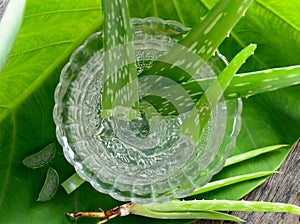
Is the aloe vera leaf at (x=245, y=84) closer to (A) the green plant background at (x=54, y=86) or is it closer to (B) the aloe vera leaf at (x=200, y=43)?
(B) the aloe vera leaf at (x=200, y=43)

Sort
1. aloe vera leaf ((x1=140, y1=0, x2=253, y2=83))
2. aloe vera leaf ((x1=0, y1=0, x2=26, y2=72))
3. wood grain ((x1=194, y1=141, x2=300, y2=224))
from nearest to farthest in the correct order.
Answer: aloe vera leaf ((x1=0, y1=0, x2=26, y2=72)) → aloe vera leaf ((x1=140, y1=0, x2=253, y2=83)) → wood grain ((x1=194, y1=141, x2=300, y2=224))

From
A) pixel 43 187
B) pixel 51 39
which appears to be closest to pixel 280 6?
pixel 51 39

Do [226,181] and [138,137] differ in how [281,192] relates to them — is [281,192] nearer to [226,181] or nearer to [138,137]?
[226,181]

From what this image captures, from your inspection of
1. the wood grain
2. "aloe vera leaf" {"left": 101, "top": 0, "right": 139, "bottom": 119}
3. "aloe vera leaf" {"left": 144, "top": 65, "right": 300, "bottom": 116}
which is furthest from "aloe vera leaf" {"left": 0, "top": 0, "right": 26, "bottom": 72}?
the wood grain

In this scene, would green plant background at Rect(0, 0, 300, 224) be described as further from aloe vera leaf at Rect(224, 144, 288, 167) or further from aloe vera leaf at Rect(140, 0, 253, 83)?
aloe vera leaf at Rect(140, 0, 253, 83)

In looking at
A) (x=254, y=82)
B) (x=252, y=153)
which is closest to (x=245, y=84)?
(x=254, y=82)

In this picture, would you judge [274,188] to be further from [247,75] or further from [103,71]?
[103,71]

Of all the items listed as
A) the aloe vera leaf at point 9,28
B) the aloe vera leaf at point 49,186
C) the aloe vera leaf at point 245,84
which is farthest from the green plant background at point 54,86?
the aloe vera leaf at point 9,28
